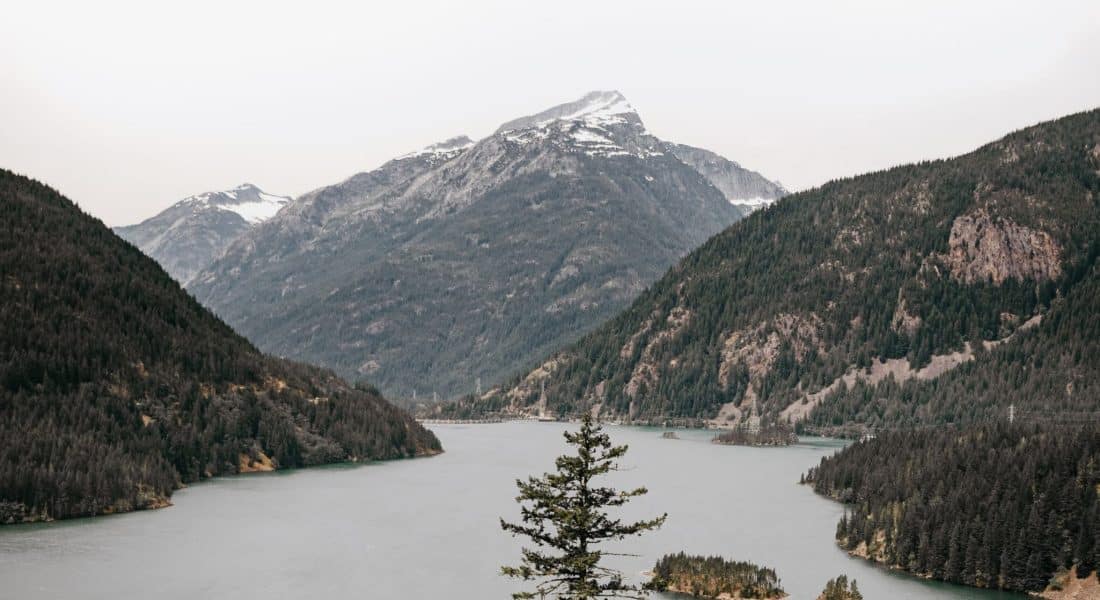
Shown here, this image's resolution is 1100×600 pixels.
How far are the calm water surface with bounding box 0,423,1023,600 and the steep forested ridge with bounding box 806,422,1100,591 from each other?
2.65 metres

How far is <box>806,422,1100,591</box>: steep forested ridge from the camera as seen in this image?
91.2 metres

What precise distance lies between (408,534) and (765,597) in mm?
48821

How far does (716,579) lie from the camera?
94.5m

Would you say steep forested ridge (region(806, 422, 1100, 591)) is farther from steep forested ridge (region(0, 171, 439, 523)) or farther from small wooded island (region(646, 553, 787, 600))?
steep forested ridge (region(0, 171, 439, 523))

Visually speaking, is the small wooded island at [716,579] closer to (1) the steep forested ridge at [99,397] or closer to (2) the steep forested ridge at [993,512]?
(2) the steep forested ridge at [993,512]

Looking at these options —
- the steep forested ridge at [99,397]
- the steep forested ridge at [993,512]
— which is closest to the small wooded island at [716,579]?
the steep forested ridge at [993,512]

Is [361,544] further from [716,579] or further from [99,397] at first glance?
[99,397]

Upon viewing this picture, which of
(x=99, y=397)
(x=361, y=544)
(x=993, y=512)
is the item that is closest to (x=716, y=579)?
(x=993, y=512)

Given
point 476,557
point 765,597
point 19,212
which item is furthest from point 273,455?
point 765,597

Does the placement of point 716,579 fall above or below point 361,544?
below

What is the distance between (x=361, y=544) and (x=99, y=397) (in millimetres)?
63494

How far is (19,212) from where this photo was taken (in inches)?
7771

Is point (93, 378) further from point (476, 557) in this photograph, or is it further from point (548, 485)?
point (548, 485)

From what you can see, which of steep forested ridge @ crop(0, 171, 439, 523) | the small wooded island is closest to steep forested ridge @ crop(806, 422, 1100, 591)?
the small wooded island
